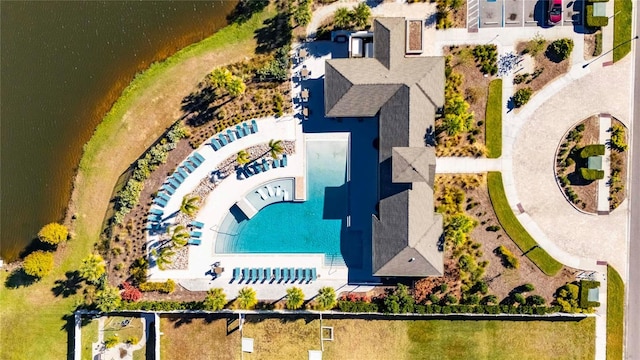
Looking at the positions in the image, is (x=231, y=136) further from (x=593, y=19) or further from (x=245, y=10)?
(x=593, y=19)

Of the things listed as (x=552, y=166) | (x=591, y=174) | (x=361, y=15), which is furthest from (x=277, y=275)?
(x=591, y=174)

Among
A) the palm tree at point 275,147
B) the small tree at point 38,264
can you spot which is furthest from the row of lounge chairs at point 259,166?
the small tree at point 38,264

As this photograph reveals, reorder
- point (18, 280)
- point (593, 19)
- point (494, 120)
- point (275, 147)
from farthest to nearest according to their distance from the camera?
point (18, 280), point (494, 120), point (275, 147), point (593, 19)

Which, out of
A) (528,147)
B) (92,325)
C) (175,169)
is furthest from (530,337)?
(92,325)

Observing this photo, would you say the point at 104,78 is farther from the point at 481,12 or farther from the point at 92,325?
the point at 481,12

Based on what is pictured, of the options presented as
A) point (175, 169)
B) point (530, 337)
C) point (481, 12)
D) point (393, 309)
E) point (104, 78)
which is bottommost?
point (530, 337)

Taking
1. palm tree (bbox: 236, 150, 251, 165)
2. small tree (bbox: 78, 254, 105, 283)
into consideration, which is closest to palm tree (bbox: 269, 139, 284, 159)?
palm tree (bbox: 236, 150, 251, 165)
